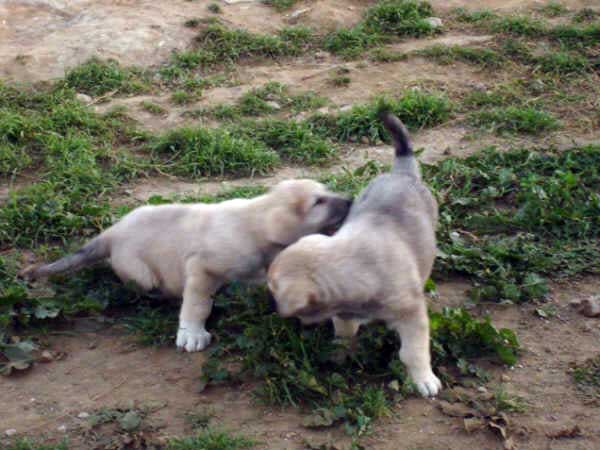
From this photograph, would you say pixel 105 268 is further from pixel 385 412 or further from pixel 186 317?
pixel 385 412

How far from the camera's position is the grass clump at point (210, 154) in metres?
8.01

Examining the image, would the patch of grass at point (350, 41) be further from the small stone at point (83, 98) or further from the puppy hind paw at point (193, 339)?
the puppy hind paw at point (193, 339)

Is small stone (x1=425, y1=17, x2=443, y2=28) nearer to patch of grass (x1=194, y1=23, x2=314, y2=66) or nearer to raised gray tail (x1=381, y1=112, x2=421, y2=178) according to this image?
patch of grass (x1=194, y1=23, x2=314, y2=66)

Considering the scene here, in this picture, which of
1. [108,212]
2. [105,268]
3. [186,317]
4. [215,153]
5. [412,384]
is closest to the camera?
[412,384]

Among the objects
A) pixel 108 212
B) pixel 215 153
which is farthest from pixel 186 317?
pixel 215 153

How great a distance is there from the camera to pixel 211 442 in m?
4.46

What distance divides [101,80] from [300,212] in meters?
5.12

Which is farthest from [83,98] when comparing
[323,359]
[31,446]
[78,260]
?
[31,446]

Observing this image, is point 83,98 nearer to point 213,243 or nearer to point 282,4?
point 282,4

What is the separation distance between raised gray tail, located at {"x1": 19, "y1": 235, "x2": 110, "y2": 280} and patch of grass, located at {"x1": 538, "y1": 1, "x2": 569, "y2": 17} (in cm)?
759

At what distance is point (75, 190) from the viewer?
7391 mm

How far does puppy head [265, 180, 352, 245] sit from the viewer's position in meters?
5.45

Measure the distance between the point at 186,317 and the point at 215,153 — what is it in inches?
117

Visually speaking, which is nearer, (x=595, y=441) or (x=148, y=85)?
(x=595, y=441)
